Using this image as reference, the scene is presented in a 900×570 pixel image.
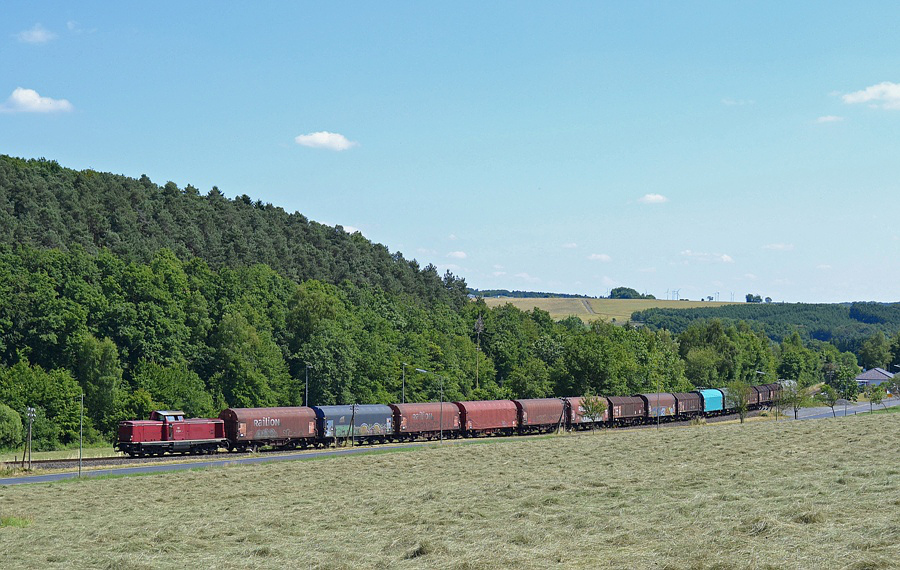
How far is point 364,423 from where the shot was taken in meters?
73.2

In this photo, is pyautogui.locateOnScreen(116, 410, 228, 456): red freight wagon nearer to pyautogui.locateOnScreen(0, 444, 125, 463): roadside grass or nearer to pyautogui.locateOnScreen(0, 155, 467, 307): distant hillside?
pyautogui.locateOnScreen(0, 444, 125, 463): roadside grass

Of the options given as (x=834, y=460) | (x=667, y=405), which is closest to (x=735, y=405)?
(x=667, y=405)

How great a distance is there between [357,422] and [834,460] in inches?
1687

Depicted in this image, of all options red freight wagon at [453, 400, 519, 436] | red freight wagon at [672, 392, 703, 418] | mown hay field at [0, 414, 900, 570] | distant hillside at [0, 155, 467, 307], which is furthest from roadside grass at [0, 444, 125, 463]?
red freight wagon at [672, 392, 703, 418]

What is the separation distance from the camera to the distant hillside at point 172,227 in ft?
409

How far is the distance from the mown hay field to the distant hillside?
8228cm

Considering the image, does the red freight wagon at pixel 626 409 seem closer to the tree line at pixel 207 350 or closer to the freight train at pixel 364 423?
the freight train at pixel 364 423

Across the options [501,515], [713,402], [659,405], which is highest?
[501,515]

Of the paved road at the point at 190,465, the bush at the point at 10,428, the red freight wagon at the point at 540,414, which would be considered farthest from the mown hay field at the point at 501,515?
the red freight wagon at the point at 540,414

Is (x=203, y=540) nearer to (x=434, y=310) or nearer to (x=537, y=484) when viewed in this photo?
(x=537, y=484)

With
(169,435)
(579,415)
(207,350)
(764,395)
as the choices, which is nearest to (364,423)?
(169,435)

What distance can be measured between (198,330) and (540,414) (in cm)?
4784

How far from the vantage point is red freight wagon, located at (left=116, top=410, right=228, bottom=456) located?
2500 inches

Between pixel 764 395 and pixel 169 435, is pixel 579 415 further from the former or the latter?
pixel 764 395
